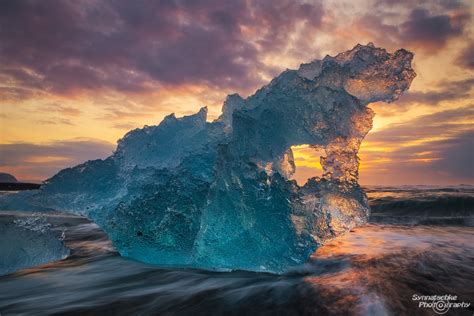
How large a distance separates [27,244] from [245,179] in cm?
285

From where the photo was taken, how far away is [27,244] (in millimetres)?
4117

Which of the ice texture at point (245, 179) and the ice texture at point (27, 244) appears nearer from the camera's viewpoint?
the ice texture at point (245, 179)

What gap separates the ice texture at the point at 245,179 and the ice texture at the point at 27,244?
0.42m

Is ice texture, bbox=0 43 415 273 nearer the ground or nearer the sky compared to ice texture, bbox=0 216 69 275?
nearer the sky

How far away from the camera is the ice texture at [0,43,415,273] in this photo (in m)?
3.52

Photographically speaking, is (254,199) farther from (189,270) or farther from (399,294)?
(399,294)

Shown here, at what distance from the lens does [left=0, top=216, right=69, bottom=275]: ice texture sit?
393 centimetres

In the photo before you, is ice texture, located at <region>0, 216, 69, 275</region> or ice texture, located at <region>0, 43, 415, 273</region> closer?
ice texture, located at <region>0, 43, 415, 273</region>

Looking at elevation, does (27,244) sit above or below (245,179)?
below

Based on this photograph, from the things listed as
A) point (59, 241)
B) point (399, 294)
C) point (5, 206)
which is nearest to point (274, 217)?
point (399, 294)

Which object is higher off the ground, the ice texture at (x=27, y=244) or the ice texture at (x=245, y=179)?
the ice texture at (x=245, y=179)

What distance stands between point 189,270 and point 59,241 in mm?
Answer: 2039

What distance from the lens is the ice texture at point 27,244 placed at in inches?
155

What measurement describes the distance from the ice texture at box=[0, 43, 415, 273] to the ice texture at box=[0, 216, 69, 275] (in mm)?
421
